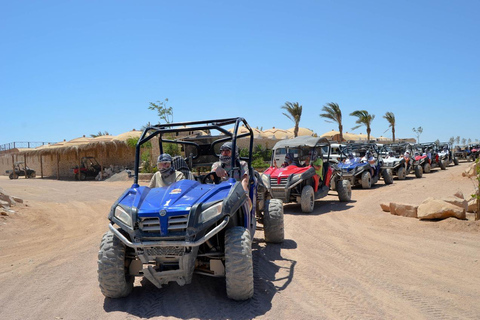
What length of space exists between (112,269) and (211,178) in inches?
82.8

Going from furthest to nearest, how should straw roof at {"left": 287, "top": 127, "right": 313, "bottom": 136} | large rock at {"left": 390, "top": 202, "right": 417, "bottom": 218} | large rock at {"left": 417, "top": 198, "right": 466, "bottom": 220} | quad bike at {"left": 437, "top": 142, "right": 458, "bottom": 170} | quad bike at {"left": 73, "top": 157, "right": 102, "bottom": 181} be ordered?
straw roof at {"left": 287, "top": 127, "right": 313, "bottom": 136} → quad bike at {"left": 73, "top": 157, "right": 102, "bottom": 181} → quad bike at {"left": 437, "top": 142, "right": 458, "bottom": 170} → large rock at {"left": 390, "top": 202, "right": 417, "bottom": 218} → large rock at {"left": 417, "top": 198, "right": 466, "bottom": 220}

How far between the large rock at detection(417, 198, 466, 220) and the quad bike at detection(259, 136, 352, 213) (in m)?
2.75

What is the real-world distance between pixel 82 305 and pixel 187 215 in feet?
5.05

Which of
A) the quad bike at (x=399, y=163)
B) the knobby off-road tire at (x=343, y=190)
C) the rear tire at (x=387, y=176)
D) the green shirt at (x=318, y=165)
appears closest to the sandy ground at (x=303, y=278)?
the green shirt at (x=318, y=165)

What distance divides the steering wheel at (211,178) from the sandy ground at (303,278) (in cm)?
128

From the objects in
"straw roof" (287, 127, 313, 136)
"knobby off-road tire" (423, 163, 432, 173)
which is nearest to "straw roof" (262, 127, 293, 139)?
"straw roof" (287, 127, 313, 136)

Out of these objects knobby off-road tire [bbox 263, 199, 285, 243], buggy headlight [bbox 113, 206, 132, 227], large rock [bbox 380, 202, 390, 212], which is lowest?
large rock [bbox 380, 202, 390, 212]

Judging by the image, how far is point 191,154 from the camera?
20.0 feet

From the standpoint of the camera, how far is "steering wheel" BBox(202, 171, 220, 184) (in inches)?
221

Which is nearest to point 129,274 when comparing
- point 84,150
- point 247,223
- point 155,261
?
point 155,261

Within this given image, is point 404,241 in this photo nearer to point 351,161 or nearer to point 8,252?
point 8,252

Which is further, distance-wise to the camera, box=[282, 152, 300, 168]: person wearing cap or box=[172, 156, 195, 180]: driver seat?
box=[282, 152, 300, 168]: person wearing cap

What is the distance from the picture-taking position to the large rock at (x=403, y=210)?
360 inches

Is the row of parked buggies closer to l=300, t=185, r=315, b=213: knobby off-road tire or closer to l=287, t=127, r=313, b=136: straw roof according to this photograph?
l=300, t=185, r=315, b=213: knobby off-road tire
